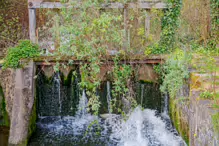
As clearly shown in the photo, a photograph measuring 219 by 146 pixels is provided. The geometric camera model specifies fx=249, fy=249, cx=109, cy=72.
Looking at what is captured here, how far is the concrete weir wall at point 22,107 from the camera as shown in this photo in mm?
5738

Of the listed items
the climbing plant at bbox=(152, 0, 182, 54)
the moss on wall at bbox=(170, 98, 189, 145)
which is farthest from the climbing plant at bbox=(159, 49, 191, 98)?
the climbing plant at bbox=(152, 0, 182, 54)

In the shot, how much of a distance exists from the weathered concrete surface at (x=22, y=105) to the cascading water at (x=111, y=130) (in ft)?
1.23

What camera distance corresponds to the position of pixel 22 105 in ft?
19.5

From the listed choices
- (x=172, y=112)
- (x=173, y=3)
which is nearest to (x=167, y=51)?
(x=173, y=3)

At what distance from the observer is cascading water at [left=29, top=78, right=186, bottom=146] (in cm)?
584

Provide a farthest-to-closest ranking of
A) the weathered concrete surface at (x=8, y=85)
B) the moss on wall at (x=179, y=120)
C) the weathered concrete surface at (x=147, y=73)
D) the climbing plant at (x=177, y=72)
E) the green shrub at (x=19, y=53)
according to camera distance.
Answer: the weathered concrete surface at (x=8, y=85), the weathered concrete surface at (x=147, y=73), the green shrub at (x=19, y=53), the moss on wall at (x=179, y=120), the climbing plant at (x=177, y=72)

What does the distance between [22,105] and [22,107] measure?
1.9 inches

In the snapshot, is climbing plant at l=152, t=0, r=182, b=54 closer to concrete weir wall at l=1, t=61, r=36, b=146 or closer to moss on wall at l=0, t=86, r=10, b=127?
concrete weir wall at l=1, t=61, r=36, b=146

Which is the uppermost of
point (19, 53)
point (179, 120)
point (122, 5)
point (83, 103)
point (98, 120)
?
point (122, 5)

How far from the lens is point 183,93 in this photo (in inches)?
216

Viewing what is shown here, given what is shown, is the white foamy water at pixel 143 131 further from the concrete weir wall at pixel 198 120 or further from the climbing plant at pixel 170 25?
the climbing plant at pixel 170 25

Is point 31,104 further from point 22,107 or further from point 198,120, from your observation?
point 198,120

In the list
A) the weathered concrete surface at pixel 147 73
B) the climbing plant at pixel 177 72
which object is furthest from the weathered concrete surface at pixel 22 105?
the climbing plant at pixel 177 72

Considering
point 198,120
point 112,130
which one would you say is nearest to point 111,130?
point 112,130
